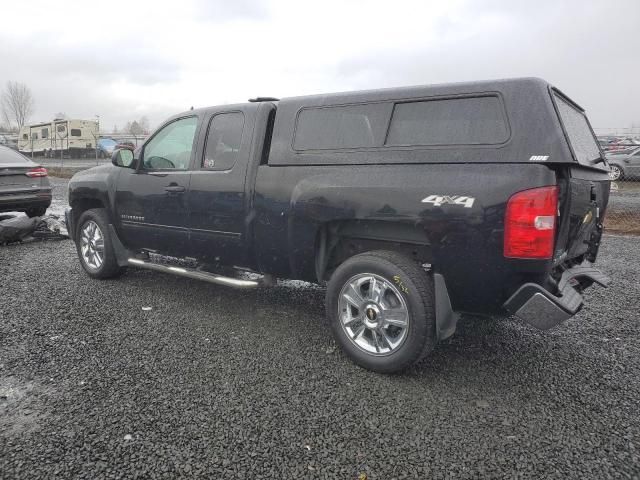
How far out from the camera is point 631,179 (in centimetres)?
1748

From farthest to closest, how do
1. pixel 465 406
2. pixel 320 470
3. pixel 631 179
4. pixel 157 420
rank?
pixel 631 179 → pixel 465 406 → pixel 157 420 → pixel 320 470

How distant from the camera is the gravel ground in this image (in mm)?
2234

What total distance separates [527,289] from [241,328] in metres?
2.35

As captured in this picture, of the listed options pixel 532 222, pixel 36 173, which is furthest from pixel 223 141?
pixel 36 173

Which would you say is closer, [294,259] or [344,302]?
[344,302]

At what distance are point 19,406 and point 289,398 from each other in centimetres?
160

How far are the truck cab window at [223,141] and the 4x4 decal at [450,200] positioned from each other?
189 cm

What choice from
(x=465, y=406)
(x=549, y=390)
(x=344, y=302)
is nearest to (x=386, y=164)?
(x=344, y=302)

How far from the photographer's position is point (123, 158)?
475 cm

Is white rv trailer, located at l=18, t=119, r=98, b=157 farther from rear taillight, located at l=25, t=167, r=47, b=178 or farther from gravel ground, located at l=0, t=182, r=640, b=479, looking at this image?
gravel ground, located at l=0, t=182, r=640, b=479

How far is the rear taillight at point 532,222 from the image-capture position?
255 cm

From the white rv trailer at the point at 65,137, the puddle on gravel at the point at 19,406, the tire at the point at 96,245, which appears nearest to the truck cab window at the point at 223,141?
the tire at the point at 96,245

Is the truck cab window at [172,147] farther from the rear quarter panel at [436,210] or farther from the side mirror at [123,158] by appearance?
the rear quarter panel at [436,210]

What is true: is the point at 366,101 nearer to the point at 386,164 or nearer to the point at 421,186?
the point at 386,164
